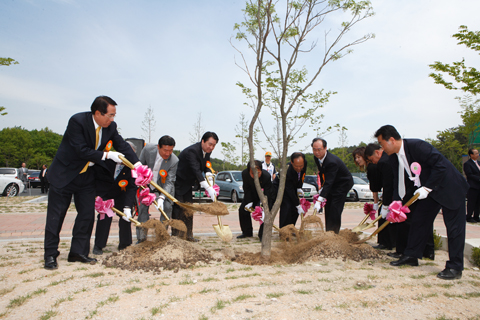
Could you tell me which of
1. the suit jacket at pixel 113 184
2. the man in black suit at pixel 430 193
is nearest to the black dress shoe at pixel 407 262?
the man in black suit at pixel 430 193

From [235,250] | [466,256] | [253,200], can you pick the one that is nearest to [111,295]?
[235,250]

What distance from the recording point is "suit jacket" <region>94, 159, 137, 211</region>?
406cm

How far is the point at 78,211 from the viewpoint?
3721 millimetres

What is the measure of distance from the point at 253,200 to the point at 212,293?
3.20 meters

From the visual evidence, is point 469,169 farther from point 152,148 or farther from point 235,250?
point 152,148

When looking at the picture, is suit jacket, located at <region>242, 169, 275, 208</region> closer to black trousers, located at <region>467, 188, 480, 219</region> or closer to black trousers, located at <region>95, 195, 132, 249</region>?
black trousers, located at <region>95, 195, 132, 249</region>

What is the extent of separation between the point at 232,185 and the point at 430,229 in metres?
10.4

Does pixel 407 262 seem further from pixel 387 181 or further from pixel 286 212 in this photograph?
pixel 286 212

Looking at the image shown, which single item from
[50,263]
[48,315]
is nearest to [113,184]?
[50,263]

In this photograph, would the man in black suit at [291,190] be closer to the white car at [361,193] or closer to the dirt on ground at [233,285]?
the dirt on ground at [233,285]

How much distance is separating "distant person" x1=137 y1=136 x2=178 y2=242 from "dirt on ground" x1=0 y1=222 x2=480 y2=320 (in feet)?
2.42

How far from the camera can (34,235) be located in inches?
217

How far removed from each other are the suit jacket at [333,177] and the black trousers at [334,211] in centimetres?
8

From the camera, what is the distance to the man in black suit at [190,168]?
4.73m
